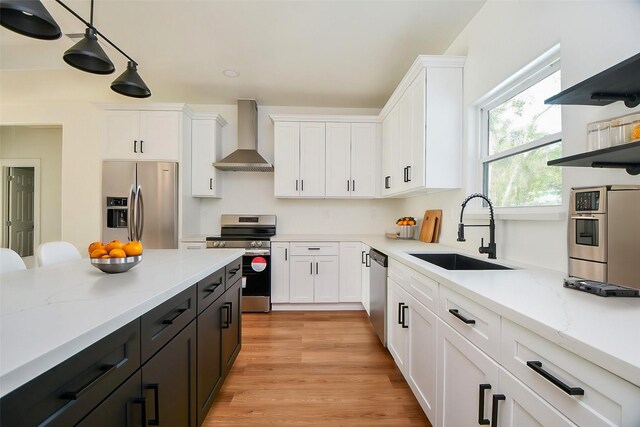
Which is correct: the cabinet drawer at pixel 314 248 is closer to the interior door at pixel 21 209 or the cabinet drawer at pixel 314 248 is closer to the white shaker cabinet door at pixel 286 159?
the white shaker cabinet door at pixel 286 159

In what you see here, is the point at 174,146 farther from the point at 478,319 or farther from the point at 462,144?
the point at 478,319

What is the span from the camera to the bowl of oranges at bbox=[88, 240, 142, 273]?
1276 millimetres

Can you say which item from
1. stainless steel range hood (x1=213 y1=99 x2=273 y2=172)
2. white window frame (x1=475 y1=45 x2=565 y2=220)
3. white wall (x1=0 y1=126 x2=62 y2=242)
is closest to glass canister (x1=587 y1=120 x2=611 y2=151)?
white window frame (x1=475 y1=45 x2=565 y2=220)

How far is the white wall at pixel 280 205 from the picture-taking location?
4.29m

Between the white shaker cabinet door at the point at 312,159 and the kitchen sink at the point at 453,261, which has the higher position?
the white shaker cabinet door at the point at 312,159

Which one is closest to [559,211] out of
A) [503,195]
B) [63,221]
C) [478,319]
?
[503,195]

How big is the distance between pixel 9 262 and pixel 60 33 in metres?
1.21

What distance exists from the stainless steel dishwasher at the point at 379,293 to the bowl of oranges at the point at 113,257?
1.85 m

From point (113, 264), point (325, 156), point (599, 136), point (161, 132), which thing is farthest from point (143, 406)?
point (161, 132)

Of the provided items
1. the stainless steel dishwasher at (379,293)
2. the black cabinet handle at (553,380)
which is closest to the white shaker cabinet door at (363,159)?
the stainless steel dishwasher at (379,293)

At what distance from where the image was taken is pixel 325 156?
395 cm

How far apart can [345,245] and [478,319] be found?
2.61 meters

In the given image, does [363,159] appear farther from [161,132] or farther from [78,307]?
[78,307]

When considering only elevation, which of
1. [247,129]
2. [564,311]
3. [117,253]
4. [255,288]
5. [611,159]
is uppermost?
[247,129]
